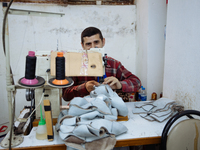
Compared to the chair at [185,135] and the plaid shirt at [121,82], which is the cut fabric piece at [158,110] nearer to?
the chair at [185,135]

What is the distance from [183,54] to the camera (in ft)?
4.45

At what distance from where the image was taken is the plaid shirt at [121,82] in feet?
5.55

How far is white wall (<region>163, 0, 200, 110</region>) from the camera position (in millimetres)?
1213

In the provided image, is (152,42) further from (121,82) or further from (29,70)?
(29,70)

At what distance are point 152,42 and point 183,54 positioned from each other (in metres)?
1.04

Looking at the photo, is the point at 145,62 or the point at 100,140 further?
the point at 145,62

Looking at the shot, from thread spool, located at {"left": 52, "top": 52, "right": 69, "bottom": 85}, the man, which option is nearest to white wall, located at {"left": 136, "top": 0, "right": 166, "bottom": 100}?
the man

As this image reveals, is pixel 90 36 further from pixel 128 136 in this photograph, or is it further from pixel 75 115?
pixel 128 136

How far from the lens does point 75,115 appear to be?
1.02 metres

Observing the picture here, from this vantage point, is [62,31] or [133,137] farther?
[62,31]

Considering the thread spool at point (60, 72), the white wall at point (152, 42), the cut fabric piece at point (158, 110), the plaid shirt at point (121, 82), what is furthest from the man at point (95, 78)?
the thread spool at point (60, 72)

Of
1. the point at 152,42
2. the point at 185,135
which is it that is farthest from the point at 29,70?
the point at 152,42

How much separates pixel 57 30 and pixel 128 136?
2.20 metres

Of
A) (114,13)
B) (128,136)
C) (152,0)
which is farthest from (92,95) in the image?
(114,13)
